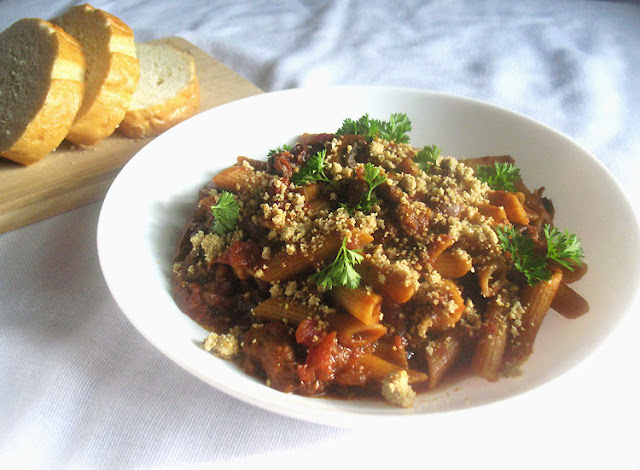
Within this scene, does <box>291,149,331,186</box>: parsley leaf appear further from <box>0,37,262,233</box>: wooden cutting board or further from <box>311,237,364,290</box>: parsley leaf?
<box>0,37,262,233</box>: wooden cutting board

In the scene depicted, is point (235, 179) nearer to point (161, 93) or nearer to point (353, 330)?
point (353, 330)

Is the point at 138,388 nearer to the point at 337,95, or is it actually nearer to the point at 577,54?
the point at 337,95

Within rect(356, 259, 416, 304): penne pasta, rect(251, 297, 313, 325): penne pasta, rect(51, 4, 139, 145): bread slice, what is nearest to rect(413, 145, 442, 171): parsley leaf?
rect(356, 259, 416, 304): penne pasta

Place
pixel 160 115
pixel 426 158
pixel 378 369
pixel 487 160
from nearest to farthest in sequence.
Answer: pixel 378 369 → pixel 426 158 → pixel 487 160 → pixel 160 115

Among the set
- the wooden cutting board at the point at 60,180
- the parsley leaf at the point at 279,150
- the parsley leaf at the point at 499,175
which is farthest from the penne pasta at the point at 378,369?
the wooden cutting board at the point at 60,180

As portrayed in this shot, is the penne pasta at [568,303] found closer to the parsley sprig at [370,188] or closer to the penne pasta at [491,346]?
the penne pasta at [491,346]

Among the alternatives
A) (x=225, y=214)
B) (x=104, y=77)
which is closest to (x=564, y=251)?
(x=225, y=214)

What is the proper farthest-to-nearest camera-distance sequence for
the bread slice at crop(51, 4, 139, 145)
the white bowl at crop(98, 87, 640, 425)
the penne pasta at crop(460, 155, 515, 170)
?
the bread slice at crop(51, 4, 139, 145) → the penne pasta at crop(460, 155, 515, 170) → the white bowl at crop(98, 87, 640, 425)
